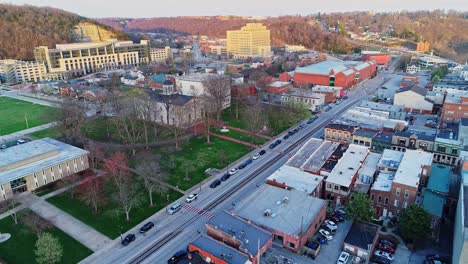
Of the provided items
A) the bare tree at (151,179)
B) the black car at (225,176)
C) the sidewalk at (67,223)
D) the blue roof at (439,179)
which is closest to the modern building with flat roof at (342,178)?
the blue roof at (439,179)

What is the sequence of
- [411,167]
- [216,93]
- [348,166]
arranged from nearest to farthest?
[411,167], [348,166], [216,93]

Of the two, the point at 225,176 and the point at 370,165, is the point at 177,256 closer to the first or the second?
the point at 225,176

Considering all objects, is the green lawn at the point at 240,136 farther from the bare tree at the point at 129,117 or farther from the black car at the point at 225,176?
the bare tree at the point at 129,117

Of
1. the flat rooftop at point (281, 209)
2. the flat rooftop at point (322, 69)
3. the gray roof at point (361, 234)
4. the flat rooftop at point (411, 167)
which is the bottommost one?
the gray roof at point (361, 234)

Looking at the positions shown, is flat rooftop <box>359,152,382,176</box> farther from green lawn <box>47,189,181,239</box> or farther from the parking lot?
green lawn <box>47,189,181,239</box>

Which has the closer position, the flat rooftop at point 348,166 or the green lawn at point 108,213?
the green lawn at point 108,213

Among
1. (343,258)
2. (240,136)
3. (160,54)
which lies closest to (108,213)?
(343,258)

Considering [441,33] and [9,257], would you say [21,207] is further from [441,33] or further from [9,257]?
[441,33]
